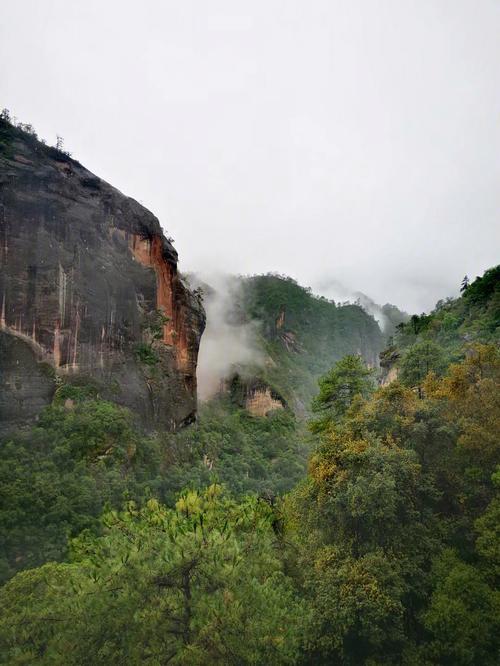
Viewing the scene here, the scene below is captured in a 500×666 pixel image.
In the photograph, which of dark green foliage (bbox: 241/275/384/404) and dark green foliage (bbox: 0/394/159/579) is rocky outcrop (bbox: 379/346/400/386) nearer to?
dark green foliage (bbox: 0/394/159/579)

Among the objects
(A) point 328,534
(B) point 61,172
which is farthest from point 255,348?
(A) point 328,534

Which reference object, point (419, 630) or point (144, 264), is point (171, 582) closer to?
point (419, 630)

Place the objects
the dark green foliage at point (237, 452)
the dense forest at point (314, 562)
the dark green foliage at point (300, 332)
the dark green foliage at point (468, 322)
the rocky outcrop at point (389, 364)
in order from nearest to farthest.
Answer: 1. the dense forest at point (314, 562)
2. the dark green foliage at point (468, 322)
3. the dark green foliage at point (237, 452)
4. the rocky outcrop at point (389, 364)
5. the dark green foliage at point (300, 332)

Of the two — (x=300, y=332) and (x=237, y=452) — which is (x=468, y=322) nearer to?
(x=237, y=452)

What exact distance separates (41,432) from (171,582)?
2035 centimetres

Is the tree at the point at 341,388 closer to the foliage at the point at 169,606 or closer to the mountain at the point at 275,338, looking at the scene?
the foliage at the point at 169,606

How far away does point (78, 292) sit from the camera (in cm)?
3203

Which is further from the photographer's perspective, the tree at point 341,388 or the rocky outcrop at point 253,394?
the rocky outcrop at point 253,394

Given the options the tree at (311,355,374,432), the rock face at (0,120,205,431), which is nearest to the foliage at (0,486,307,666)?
the tree at (311,355,374,432)

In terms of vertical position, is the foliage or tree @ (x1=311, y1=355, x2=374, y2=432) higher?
tree @ (x1=311, y1=355, x2=374, y2=432)

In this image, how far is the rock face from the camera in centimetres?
2856

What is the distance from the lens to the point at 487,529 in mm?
10906

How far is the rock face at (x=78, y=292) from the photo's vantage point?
28.6 m

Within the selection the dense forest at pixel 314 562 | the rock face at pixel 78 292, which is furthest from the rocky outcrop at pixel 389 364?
the dense forest at pixel 314 562
